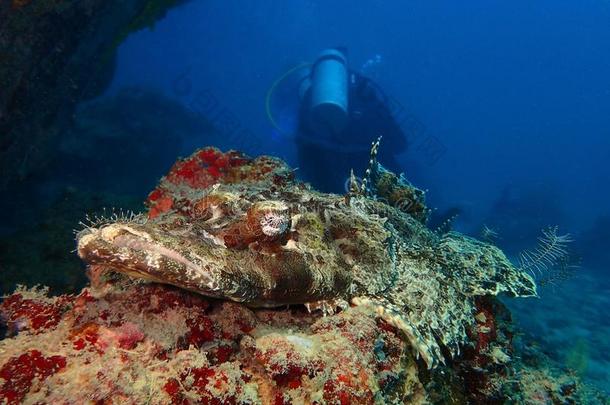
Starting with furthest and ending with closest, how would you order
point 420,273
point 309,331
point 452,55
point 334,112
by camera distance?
point 452,55 → point 334,112 → point 420,273 → point 309,331

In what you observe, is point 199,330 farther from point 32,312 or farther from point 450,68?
point 450,68

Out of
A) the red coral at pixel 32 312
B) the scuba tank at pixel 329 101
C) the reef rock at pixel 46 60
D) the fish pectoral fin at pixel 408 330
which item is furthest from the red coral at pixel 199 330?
the scuba tank at pixel 329 101

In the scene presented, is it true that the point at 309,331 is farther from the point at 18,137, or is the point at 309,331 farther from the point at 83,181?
the point at 83,181

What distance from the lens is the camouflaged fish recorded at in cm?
216

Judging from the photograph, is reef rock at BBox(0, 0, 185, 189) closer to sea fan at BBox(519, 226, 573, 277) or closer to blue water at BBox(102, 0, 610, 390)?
sea fan at BBox(519, 226, 573, 277)

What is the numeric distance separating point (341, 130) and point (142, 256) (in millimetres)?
16870

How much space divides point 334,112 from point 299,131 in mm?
2319

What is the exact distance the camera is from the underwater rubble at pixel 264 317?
1.98 metres

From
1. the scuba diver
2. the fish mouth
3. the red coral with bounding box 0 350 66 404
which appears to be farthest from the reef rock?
the red coral with bounding box 0 350 66 404

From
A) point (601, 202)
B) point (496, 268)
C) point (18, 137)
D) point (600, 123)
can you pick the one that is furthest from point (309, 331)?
point (600, 123)

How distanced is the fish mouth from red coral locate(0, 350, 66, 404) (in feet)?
1.70

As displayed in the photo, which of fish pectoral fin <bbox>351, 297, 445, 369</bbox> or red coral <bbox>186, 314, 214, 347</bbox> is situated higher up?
fish pectoral fin <bbox>351, 297, 445, 369</bbox>

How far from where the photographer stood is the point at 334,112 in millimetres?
17922

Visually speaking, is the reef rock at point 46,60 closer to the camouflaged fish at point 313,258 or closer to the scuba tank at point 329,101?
the camouflaged fish at point 313,258
